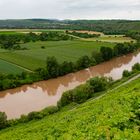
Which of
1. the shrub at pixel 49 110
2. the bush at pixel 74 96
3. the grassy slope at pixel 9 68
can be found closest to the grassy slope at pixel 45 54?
the grassy slope at pixel 9 68

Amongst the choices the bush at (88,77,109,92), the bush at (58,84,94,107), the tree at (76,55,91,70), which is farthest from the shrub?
the tree at (76,55,91,70)

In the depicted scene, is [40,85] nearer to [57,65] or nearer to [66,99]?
[57,65]

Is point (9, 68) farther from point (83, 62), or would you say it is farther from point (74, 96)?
point (74, 96)

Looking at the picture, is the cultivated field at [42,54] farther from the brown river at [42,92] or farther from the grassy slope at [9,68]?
the brown river at [42,92]

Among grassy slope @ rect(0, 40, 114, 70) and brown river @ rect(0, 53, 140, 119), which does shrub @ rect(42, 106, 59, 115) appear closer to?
→ brown river @ rect(0, 53, 140, 119)

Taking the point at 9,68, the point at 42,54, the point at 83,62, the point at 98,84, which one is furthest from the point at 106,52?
the point at 98,84

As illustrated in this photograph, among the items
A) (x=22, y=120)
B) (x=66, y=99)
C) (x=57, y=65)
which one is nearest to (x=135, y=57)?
(x=57, y=65)
